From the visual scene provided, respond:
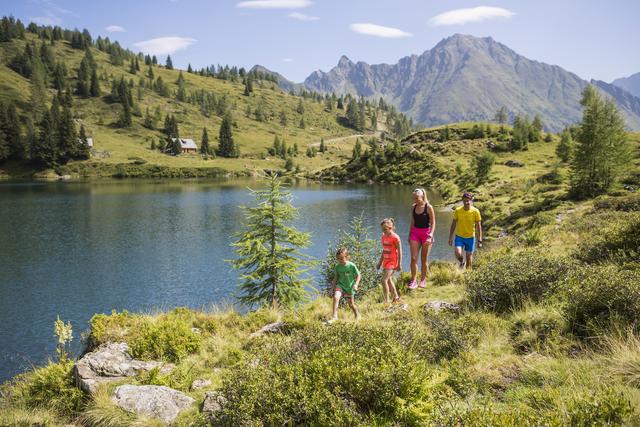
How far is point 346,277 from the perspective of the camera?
12.8 metres

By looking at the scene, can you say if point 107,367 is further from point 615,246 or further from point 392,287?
point 615,246

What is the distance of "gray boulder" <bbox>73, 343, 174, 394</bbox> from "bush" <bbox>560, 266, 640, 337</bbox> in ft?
34.1

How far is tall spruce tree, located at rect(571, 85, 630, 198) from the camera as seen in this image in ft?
157

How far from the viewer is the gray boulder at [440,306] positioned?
38.1ft

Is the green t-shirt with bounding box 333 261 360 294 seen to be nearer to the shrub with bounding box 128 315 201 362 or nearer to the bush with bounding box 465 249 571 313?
the bush with bounding box 465 249 571 313

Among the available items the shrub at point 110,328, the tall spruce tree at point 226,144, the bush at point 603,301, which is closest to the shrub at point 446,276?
the bush at point 603,301

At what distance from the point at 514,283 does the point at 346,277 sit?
5036 mm

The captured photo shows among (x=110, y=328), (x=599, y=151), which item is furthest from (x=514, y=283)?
(x=599, y=151)

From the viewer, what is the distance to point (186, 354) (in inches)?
456

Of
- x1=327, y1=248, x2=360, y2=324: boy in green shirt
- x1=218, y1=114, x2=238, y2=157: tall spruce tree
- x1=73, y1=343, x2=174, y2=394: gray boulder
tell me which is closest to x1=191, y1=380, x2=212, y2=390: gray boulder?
x1=73, y1=343, x2=174, y2=394: gray boulder

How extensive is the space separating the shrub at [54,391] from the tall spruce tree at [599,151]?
56455 millimetres

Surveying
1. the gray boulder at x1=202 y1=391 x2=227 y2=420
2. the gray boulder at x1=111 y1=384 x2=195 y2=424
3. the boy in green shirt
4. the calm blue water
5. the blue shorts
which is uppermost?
the blue shorts

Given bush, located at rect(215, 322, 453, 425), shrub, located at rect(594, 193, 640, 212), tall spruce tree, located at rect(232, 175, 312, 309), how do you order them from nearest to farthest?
bush, located at rect(215, 322, 453, 425), tall spruce tree, located at rect(232, 175, 312, 309), shrub, located at rect(594, 193, 640, 212)

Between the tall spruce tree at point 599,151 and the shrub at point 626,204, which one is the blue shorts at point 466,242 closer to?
the shrub at point 626,204
